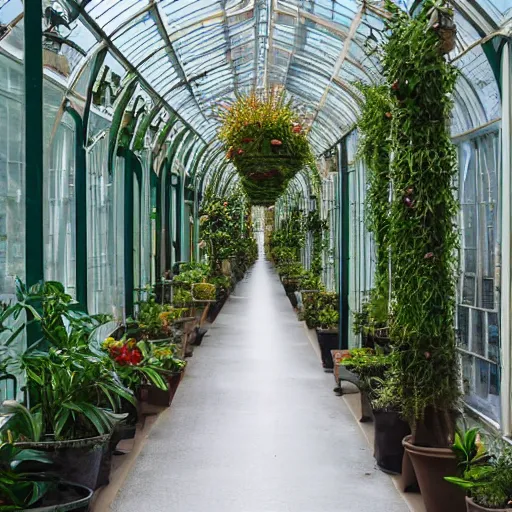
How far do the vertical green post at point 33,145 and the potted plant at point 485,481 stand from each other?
8.67ft

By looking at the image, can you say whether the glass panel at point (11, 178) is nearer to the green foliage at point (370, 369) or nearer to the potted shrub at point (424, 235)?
the potted shrub at point (424, 235)

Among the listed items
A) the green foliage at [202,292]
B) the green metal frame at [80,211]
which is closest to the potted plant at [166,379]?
the green metal frame at [80,211]

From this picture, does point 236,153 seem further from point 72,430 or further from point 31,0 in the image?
point 72,430

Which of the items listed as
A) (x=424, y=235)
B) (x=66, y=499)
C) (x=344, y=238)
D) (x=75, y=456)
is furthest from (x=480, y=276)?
(x=344, y=238)

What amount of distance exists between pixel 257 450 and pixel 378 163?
96.1 inches

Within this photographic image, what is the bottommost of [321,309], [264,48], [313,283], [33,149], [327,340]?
[327,340]

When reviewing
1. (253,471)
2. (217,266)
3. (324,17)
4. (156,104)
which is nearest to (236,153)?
(324,17)

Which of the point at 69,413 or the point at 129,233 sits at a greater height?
the point at 129,233

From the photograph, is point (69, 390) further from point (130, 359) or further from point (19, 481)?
point (130, 359)

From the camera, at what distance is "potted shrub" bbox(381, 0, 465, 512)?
468 cm

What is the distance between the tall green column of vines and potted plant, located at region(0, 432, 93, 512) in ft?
6.38

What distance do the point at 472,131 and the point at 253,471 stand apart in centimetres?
275

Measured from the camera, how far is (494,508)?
362 cm

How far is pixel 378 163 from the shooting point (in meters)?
6.86
